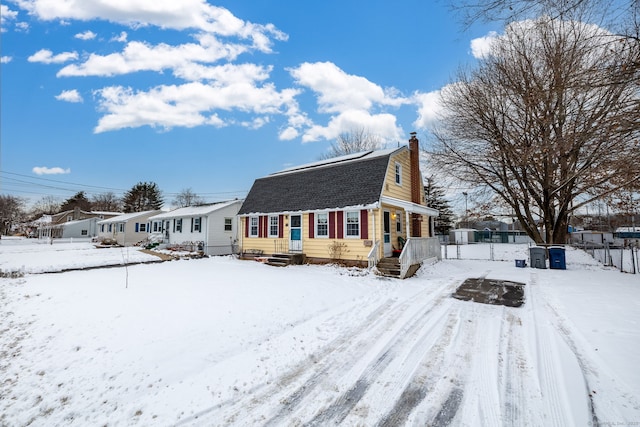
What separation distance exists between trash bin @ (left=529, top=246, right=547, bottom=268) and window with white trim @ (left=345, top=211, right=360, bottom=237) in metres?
8.75

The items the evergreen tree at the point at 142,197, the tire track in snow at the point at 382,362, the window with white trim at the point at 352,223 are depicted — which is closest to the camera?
the tire track in snow at the point at 382,362

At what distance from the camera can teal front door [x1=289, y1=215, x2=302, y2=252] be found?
15.2 m

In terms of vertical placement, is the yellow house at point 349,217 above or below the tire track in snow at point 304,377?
above

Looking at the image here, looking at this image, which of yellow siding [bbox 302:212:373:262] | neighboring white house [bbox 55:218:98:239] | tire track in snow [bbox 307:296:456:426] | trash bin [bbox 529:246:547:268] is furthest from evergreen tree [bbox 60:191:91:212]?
trash bin [bbox 529:246:547:268]

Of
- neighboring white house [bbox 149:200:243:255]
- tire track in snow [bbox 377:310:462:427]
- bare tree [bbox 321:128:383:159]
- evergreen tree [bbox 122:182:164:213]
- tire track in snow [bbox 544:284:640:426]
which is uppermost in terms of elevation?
bare tree [bbox 321:128:383:159]

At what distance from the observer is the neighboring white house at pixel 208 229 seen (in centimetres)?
2155

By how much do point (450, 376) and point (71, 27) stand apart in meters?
18.3

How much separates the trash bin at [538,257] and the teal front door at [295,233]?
11668 mm

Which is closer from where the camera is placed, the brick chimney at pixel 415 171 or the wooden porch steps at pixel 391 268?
the wooden porch steps at pixel 391 268

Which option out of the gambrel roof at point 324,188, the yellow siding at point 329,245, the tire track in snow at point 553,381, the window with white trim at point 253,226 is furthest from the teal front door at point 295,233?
the tire track in snow at point 553,381

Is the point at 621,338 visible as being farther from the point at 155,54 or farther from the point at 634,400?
the point at 155,54

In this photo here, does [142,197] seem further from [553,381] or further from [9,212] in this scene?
[553,381]

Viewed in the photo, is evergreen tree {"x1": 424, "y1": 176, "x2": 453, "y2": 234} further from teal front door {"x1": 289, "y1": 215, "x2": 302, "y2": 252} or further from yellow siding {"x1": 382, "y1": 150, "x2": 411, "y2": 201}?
teal front door {"x1": 289, "y1": 215, "x2": 302, "y2": 252}

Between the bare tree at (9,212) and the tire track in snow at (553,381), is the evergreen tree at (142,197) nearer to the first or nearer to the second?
the bare tree at (9,212)
